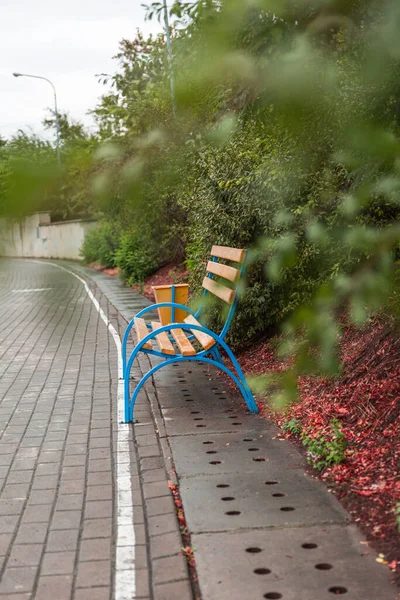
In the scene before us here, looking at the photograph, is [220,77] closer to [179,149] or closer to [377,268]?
[377,268]

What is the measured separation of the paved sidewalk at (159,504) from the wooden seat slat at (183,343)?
56cm

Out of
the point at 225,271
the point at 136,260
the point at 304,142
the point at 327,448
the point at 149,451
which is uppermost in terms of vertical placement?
the point at 304,142

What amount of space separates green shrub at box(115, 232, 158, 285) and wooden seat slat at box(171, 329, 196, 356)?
14743 mm

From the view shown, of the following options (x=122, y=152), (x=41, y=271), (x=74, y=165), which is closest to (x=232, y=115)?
(x=122, y=152)

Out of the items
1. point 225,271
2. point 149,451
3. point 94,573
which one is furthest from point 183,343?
point 94,573

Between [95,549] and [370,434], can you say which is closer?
[95,549]

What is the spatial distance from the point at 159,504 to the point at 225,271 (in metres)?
2.80

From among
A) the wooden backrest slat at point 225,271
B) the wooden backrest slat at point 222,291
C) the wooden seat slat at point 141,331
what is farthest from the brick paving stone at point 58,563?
the wooden seat slat at point 141,331

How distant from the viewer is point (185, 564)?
11.0ft

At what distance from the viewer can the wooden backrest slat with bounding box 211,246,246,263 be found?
5.81 m

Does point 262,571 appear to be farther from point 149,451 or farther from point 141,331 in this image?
point 141,331

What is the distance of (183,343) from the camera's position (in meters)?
6.50

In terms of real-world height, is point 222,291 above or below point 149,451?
above

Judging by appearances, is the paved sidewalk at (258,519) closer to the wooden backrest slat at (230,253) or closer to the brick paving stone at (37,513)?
the brick paving stone at (37,513)
